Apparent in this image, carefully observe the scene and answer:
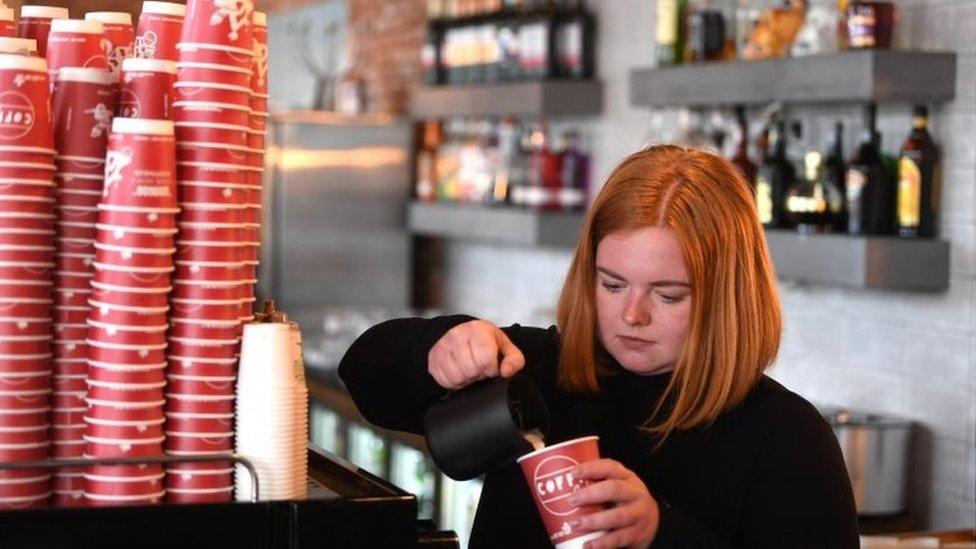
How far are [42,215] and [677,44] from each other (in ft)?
10.2

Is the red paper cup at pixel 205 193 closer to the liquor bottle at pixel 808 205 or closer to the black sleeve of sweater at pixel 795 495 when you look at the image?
the black sleeve of sweater at pixel 795 495

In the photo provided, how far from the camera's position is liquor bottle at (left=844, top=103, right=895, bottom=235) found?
11.2 ft

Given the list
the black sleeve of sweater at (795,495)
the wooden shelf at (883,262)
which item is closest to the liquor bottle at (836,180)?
the wooden shelf at (883,262)

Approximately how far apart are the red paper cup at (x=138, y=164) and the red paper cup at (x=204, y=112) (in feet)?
0.14

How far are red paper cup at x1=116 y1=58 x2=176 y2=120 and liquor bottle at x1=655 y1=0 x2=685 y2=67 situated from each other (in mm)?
2985

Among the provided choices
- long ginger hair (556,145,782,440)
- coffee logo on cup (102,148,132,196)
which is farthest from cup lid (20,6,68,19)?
long ginger hair (556,145,782,440)

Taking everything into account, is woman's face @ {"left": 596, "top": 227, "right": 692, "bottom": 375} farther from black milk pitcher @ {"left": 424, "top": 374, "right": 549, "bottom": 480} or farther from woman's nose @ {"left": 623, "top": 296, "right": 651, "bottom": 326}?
black milk pitcher @ {"left": 424, "top": 374, "right": 549, "bottom": 480}

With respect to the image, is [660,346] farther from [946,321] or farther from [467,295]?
[467,295]

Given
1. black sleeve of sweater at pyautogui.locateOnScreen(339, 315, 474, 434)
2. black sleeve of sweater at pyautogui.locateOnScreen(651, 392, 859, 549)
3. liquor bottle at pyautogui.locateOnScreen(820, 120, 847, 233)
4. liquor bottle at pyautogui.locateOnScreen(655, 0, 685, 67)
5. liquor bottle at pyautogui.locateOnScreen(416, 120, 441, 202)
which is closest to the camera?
black sleeve of sweater at pyautogui.locateOnScreen(651, 392, 859, 549)

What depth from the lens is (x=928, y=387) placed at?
11.4 feet

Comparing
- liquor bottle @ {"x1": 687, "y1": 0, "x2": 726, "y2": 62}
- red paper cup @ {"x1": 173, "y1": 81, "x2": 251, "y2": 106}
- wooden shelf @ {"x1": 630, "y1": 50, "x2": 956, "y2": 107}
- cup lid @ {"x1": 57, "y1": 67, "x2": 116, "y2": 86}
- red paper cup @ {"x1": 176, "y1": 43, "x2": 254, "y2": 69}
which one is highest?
liquor bottle @ {"x1": 687, "y1": 0, "x2": 726, "y2": 62}

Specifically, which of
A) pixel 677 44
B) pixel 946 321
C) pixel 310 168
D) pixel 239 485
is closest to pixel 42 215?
pixel 239 485

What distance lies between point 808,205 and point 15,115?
8.37 feet

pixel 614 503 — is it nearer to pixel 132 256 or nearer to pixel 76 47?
pixel 132 256
